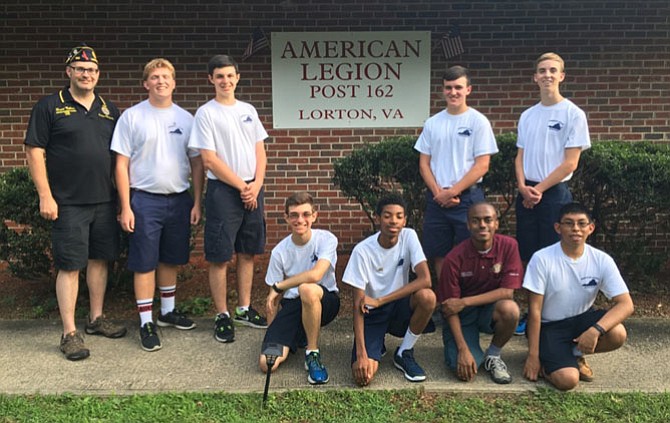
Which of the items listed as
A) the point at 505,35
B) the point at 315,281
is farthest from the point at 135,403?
the point at 505,35

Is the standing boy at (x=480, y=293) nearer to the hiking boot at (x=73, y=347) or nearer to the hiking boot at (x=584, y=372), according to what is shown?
the hiking boot at (x=584, y=372)

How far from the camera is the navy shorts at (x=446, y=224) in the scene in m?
4.28

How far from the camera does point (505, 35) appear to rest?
6.39 metres

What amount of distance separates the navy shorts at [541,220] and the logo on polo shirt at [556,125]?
1.30ft

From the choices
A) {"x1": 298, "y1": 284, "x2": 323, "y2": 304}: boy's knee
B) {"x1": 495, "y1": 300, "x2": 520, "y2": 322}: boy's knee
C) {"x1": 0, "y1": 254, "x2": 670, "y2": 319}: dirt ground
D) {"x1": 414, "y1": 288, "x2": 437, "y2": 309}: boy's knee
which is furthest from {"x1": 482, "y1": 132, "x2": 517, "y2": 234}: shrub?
{"x1": 298, "y1": 284, "x2": 323, "y2": 304}: boy's knee

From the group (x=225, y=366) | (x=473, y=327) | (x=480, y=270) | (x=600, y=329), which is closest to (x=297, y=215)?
(x=225, y=366)

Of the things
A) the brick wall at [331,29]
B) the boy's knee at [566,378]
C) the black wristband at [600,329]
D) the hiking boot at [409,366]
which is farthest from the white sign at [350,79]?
the boy's knee at [566,378]

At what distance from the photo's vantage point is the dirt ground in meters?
4.88

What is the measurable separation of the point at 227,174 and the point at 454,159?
1628 millimetres

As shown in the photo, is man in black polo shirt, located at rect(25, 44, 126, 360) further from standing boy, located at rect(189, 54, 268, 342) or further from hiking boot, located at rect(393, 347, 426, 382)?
hiking boot, located at rect(393, 347, 426, 382)

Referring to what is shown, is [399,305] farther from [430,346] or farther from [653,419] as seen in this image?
[653,419]

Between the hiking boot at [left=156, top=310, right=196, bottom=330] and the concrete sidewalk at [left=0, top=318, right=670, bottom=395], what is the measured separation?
0.07 metres

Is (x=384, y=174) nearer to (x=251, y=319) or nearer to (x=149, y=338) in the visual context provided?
(x=251, y=319)

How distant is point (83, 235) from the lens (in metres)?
4.07
